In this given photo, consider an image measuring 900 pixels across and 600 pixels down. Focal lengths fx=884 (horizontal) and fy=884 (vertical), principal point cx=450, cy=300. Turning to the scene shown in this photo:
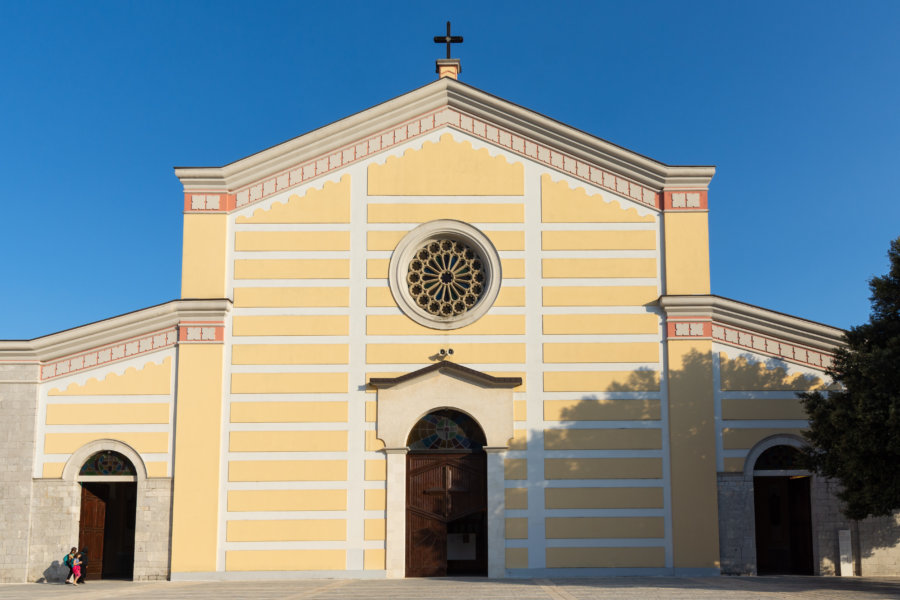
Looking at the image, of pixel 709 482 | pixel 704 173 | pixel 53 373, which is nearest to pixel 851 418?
pixel 709 482

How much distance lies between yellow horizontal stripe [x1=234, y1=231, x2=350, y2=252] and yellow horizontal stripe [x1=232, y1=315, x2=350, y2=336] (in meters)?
1.69

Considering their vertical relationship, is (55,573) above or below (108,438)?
below

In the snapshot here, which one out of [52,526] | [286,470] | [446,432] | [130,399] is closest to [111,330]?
[130,399]

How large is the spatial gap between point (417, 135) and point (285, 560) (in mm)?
10688

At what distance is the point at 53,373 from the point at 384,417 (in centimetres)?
803

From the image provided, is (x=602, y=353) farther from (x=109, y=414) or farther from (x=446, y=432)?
(x=109, y=414)

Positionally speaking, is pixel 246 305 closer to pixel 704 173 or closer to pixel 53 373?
pixel 53 373

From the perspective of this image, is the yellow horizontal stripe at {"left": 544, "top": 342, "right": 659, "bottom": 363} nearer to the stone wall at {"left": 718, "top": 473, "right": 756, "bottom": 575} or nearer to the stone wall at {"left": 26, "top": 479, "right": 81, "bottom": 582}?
the stone wall at {"left": 718, "top": 473, "right": 756, "bottom": 575}

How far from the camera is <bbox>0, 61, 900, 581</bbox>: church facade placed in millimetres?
A: 20328

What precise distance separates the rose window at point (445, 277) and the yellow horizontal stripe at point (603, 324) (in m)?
1.94

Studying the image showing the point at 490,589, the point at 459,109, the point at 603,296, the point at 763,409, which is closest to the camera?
the point at 490,589

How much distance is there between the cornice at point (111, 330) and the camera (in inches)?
827

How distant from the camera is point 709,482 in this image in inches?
803

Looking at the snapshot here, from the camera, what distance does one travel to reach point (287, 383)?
2100 centimetres
